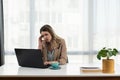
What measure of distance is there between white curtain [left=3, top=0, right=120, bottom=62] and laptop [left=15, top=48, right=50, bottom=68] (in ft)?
5.60

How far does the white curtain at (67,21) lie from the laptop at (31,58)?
171 centimetres

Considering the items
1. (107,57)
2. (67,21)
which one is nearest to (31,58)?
(107,57)

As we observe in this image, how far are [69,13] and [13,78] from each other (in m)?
2.41

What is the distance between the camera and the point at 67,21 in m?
4.63

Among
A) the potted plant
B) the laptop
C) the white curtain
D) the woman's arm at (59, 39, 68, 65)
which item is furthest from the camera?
the white curtain

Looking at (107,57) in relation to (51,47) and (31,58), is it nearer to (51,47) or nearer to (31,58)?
(31,58)

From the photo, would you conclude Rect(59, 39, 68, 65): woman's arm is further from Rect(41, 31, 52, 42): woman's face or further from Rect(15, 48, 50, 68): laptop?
Rect(15, 48, 50, 68): laptop

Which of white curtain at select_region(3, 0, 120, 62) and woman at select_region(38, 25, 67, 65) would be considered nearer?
woman at select_region(38, 25, 67, 65)

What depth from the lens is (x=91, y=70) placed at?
263 centimetres

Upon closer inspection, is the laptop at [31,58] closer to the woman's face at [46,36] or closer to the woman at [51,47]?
the woman at [51,47]

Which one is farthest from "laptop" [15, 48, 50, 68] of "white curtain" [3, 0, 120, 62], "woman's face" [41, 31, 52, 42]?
"white curtain" [3, 0, 120, 62]

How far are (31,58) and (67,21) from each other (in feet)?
6.45

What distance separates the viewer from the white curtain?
460 centimetres

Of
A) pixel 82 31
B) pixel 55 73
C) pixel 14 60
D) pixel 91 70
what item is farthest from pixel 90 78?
pixel 14 60
